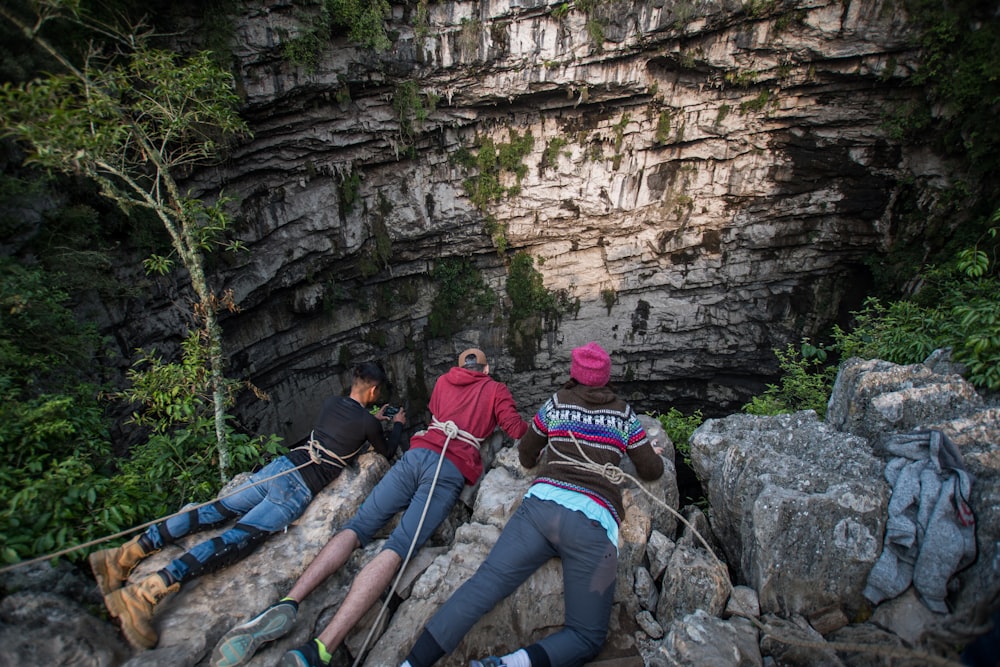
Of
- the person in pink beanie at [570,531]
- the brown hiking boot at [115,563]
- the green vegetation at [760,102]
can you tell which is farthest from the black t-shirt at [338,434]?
the green vegetation at [760,102]

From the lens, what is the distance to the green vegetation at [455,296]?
11.5 meters

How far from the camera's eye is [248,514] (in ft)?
9.99

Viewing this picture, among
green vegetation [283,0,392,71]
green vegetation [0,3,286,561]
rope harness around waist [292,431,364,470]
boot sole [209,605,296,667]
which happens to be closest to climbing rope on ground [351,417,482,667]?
boot sole [209,605,296,667]

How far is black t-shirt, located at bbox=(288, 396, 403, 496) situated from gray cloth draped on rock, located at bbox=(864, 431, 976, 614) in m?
3.56

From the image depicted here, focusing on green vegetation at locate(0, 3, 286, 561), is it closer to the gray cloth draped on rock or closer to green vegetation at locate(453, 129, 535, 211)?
the gray cloth draped on rock

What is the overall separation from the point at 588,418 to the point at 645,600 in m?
1.29

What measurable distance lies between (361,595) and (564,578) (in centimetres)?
126

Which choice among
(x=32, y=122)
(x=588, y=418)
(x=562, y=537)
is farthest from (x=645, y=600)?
(x=32, y=122)

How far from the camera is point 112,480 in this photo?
316 centimetres

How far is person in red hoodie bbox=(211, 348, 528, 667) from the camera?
7.91ft

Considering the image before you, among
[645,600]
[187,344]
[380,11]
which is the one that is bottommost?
[645,600]

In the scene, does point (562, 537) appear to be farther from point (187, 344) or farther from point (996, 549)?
point (187, 344)

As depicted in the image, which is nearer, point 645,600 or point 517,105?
point 645,600

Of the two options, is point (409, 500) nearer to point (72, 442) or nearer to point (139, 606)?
point (139, 606)
